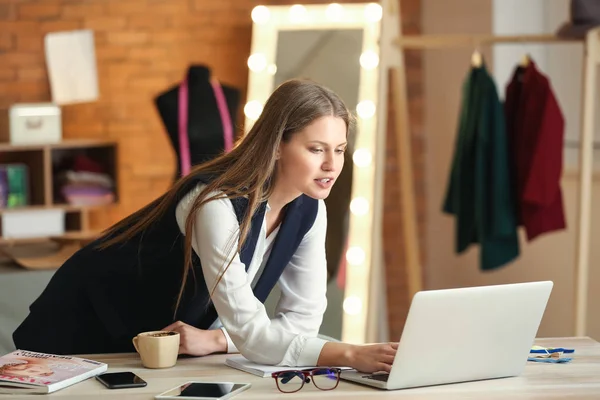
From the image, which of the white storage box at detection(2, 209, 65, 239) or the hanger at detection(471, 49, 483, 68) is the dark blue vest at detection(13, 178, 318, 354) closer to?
the hanger at detection(471, 49, 483, 68)

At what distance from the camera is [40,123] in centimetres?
488

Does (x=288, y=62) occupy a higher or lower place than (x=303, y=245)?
higher

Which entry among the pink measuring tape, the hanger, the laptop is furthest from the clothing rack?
the laptop

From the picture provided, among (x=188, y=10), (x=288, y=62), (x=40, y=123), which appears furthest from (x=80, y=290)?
(x=188, y=10)

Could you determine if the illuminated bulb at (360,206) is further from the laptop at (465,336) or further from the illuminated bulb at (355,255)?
the laptop at (465,336)

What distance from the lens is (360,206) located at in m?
3.75

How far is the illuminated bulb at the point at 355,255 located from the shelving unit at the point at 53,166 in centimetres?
170

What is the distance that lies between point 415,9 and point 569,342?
315 cm

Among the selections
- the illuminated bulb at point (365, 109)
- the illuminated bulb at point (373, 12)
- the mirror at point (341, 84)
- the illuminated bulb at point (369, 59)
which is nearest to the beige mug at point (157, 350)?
the mirror at point (341, 84)

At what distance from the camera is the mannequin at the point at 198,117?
4.08 m

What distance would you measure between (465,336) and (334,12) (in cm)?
251

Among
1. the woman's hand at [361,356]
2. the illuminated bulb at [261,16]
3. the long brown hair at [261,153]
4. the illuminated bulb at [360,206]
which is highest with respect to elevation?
the illuminated bulb at [261,16]

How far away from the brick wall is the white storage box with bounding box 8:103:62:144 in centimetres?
26

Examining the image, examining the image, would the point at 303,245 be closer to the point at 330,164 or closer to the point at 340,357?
the point at 330,164
